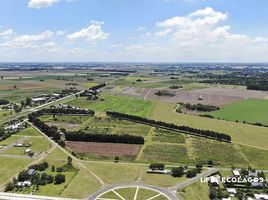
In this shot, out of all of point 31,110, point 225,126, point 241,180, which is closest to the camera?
point 241,180

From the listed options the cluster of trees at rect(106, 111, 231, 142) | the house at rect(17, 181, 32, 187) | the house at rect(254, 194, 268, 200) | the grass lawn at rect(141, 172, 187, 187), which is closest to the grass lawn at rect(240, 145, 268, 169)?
the cluster of trees at rect(106, 111, 231, 142)

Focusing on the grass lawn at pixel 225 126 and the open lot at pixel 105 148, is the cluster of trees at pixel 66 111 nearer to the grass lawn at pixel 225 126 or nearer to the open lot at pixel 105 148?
the grass lawn at pixel 225 126

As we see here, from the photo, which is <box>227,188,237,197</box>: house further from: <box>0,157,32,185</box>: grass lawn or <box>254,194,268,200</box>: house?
<box>0,157,32,185</box>: grass lawn

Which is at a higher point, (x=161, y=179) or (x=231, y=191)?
(x=231, y=191)

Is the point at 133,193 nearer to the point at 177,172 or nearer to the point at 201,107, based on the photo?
the point at 177,172

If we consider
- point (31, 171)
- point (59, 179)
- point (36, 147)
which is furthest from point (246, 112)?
point (31, 171)

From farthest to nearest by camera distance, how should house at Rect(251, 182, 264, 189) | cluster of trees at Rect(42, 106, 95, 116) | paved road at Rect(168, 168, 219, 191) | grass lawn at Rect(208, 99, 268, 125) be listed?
cluster of trees at Rect(42, 106, 95, 116) → grass lawn at Rect(208, 99, 268, 125) → paved road at Rect(168, 168, 219, 191) → house at Rect(251, 182, 264, 189)
